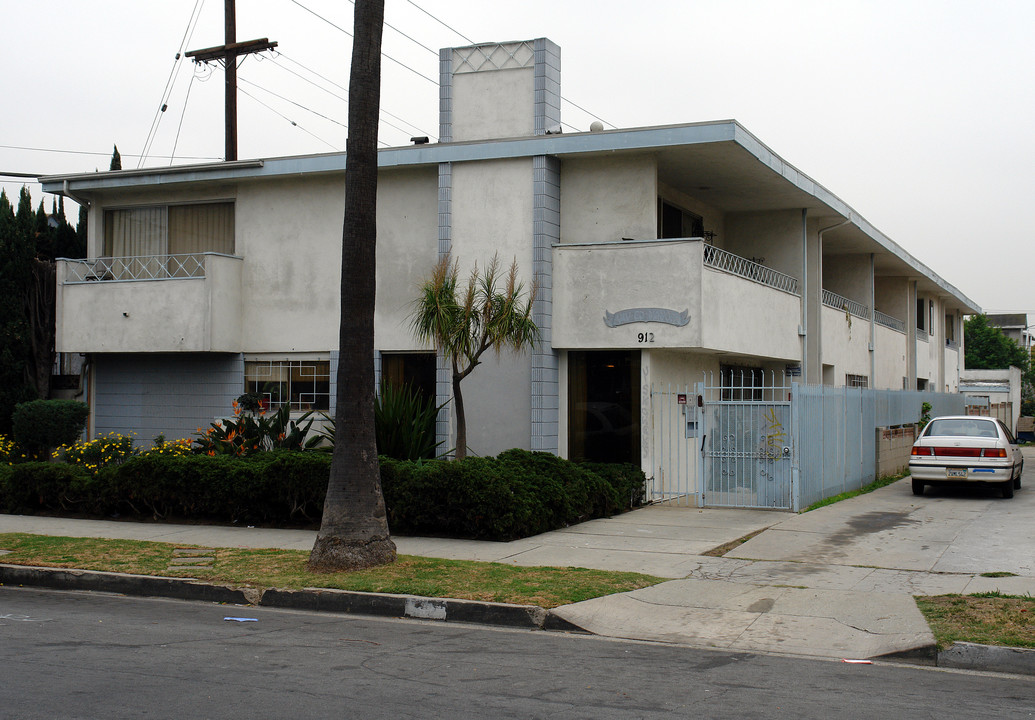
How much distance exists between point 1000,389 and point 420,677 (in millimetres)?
48692

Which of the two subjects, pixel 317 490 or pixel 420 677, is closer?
pixel 420 677

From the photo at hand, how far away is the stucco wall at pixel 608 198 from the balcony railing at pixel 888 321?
573 inches

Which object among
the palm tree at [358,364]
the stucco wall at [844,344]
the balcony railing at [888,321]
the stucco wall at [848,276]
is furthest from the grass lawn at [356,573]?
the balcony railing at [888,321]

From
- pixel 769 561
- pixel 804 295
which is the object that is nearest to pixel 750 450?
pixel 769 561

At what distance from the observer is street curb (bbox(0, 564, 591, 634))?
9195 millimetres

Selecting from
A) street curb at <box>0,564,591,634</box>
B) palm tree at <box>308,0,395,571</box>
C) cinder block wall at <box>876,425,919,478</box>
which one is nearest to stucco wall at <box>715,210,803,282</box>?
cinder block wall at <box>876,425,919,478</box>

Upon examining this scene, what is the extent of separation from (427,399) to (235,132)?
34.8ft

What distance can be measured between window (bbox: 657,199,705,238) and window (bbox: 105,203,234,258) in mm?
8540

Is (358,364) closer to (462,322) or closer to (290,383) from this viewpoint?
(462,322)

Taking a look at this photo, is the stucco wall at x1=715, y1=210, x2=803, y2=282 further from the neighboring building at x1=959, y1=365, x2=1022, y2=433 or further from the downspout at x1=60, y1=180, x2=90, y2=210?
the neighboring building at x1=959, y1=365, x2=1022, y2=433

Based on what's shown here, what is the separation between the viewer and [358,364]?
11.1 metres

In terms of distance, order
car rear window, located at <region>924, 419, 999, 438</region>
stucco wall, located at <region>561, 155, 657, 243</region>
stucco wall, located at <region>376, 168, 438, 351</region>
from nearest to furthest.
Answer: stucco wall, located at <region>561, 155, 657, 243</region>, stucco wall, located at <region>376, 168, 438, 351</region>, car rear window, located at <region>924, 419, 999, 438</region>

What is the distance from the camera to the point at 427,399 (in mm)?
18500

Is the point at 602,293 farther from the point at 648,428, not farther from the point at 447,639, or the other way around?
the point at 447,639
